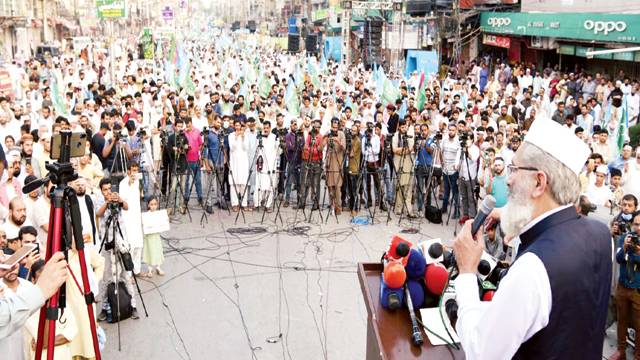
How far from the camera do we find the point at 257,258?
8.98 metres

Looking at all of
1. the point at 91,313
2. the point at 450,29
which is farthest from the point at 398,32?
the point at 91,313

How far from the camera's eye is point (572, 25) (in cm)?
2016

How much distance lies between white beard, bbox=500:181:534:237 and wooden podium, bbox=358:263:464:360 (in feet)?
2.89

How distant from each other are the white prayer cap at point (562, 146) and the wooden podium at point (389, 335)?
114 centimetres

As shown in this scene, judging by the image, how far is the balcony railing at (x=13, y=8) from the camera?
141 feet

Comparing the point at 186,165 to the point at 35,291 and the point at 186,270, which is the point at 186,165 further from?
the point at 35,291

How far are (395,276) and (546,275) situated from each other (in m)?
1.27

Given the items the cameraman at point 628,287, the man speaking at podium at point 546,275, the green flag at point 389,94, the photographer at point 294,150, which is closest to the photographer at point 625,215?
the cameraman at point 628,287

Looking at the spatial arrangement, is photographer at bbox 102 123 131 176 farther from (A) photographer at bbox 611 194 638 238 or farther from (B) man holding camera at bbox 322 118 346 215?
(A) photographer at bbox 611 194 638 238

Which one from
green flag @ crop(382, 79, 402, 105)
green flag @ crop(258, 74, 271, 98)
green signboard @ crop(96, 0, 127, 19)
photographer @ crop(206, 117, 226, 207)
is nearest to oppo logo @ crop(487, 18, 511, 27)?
green flag @ crop(382, 79, 402, 105)

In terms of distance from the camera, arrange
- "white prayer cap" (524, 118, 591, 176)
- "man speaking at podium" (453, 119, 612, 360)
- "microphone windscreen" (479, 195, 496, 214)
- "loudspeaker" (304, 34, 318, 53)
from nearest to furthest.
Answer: "man speaking at podium" (453, 119, 612, 360), "white prayer cap" (524, 118, 591, 176), "microphone windscreen" (479, 195, 496, 214), "loudspeaker" (304, 34, 318, 53)

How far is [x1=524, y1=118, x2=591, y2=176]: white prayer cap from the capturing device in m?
2.38

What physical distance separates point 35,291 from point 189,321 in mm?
4156

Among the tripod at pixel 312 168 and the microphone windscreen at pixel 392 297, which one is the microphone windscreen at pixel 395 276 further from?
the tripod at pixel 312 168
